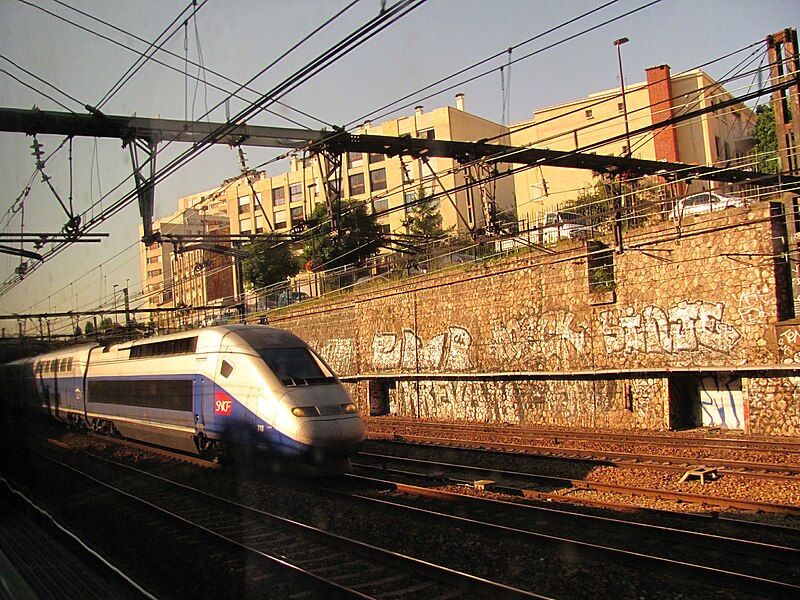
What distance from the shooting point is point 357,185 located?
6309cm

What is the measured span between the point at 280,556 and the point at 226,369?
581cm

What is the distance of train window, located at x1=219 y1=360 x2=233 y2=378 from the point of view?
13281 millimetres

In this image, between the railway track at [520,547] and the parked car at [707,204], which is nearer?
the railway track at [520,547]

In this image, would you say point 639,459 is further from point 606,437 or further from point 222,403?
point 222,403

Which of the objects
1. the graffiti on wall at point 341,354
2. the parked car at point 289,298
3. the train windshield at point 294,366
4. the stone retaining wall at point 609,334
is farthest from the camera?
the parked car at point 289,298

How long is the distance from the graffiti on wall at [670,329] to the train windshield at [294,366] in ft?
31.8

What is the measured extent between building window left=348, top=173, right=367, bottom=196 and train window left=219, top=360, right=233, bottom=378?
164 ft

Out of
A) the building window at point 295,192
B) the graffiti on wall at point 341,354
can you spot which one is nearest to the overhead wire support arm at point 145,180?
the graffiti on wall at point 341,354

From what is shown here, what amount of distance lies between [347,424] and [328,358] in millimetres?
19584

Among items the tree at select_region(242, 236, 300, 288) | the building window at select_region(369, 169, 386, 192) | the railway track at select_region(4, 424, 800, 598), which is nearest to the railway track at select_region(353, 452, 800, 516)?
the railway track at select_region(4, 424, 800, 598)

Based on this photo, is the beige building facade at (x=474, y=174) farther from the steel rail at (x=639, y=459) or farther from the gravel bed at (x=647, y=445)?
the steel rail at (x=639, y=459)

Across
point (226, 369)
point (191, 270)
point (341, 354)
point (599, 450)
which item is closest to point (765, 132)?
point (341, 354)

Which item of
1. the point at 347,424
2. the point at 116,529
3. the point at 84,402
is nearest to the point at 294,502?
the point at 347,424

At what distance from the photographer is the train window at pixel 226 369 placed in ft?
43.6
